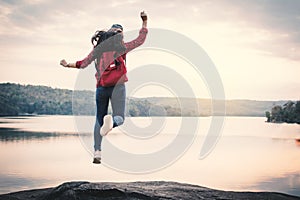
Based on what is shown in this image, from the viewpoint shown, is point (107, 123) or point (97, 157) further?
point (97, 157)

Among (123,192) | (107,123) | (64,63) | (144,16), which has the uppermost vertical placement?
(144,16)

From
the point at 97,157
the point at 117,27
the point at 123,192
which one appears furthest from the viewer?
the point at 123,192

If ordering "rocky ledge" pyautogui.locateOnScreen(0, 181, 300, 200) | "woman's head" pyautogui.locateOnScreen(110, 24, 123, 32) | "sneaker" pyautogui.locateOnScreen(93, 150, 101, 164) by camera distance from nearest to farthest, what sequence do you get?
"woman's head" pyautogui.locateOnScreen(110, 24, 123, 32) < "sneaker" pyautogui.locateOnScreen(93, 150, 101, 164) < "rocky ledge" pyautogui.locateOnScreen(0, 181, 300, 200)

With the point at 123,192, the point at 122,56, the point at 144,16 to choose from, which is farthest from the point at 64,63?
the point at 123,192

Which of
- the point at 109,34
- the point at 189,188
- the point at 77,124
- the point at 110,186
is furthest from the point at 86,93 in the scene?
the point at 189,188

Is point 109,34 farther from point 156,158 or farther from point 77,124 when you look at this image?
point 156,158

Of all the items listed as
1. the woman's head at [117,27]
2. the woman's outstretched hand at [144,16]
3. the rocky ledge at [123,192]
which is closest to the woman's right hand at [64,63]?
the woman's head at [117,27]

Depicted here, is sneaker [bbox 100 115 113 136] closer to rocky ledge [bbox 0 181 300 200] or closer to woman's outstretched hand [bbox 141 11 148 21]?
woman's outstretched hand [bbox 141 11 148 21]

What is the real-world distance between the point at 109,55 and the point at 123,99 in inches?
21.4

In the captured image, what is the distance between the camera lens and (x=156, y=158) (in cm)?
635

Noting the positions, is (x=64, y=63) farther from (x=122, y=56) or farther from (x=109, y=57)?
(x=122, y=56)

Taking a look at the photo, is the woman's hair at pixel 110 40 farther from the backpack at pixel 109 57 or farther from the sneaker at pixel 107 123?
the sneaker at pixel 107 123

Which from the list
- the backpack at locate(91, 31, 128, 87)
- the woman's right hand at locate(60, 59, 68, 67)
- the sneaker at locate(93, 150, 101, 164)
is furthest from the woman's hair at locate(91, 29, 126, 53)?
the sneaker at locate(93, 150, 101, 164)

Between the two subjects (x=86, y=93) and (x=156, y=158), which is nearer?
(x=86, y=93)
